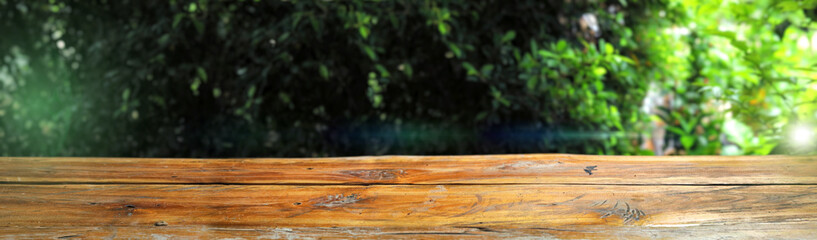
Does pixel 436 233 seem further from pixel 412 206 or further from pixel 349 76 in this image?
pixel 349 76

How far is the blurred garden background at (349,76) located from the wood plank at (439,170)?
0.67 meters

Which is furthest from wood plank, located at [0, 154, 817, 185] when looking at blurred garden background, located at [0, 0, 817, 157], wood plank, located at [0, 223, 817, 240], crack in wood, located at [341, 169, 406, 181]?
blurred garden background, located at [0, 0, 817, 157]

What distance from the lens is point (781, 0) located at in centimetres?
132

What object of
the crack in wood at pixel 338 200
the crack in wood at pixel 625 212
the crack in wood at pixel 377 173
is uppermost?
the crack in wood at pixel 377 173

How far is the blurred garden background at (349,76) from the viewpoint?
1766mm

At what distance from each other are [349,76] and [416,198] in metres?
0.97

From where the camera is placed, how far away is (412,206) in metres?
0.94

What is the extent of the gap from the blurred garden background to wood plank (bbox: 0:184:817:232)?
78cm

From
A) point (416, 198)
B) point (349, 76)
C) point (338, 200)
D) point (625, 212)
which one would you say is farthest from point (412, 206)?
point (349, 76)

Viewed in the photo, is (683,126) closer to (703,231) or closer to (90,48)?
(703,231)

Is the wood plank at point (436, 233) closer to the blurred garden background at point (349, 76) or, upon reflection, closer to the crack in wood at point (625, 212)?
the crack in wood at point (625, 212)

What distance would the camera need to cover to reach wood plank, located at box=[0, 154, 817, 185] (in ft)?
3.30

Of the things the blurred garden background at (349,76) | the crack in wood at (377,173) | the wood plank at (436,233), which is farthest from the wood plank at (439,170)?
the blurred garden background at (349,76)

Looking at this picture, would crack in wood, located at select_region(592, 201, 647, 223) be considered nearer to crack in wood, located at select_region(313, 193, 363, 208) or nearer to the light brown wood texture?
the light brown wood texture
